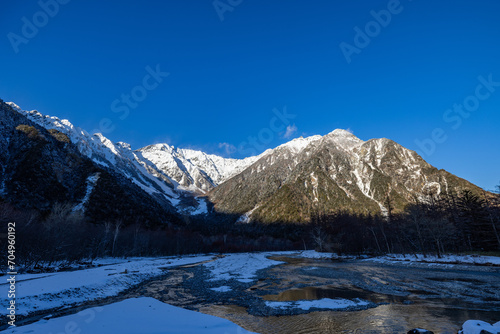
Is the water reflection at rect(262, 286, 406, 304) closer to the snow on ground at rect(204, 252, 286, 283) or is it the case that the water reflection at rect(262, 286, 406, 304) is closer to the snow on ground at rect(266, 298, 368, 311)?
the snow on ground at rect(266, 298, 368, 311)

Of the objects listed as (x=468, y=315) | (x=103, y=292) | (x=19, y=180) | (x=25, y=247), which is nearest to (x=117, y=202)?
(x=19, y=180)

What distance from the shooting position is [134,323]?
14734 mm

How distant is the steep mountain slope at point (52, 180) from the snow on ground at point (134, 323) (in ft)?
397

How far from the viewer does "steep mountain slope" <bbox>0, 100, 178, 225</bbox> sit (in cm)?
11762

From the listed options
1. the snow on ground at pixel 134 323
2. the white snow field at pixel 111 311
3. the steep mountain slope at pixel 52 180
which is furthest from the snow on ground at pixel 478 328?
the steep mountain slope at pixel 52 180

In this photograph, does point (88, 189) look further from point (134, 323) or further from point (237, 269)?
point (134, 323)

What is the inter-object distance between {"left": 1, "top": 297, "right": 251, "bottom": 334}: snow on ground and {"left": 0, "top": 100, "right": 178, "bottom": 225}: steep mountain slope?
121078 mm

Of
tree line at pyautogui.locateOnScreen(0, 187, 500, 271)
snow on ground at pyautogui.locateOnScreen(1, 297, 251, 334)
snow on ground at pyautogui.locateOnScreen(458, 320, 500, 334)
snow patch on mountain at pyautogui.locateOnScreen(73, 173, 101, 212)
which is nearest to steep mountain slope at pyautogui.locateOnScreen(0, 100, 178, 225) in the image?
snow patch on mountain at pyautogui.locateOnScreen(73, 173, 101, 212)

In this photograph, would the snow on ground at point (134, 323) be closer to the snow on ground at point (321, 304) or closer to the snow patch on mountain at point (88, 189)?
the snow on ground at point (321, 304)

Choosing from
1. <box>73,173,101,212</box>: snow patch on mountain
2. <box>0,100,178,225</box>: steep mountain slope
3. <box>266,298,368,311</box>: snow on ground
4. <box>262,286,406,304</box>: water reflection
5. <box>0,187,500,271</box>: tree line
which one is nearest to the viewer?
<box>266,298,368,311</box>: snow on ground

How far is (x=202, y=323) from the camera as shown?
14.9m

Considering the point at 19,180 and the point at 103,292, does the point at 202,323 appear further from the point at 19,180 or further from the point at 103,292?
the point at 19,180

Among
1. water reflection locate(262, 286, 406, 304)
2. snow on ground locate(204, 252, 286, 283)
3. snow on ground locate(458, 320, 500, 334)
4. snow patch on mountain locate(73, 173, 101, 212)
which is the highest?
snow patch on mountain locate(73, 173, 101, 212)

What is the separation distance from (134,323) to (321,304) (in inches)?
599
